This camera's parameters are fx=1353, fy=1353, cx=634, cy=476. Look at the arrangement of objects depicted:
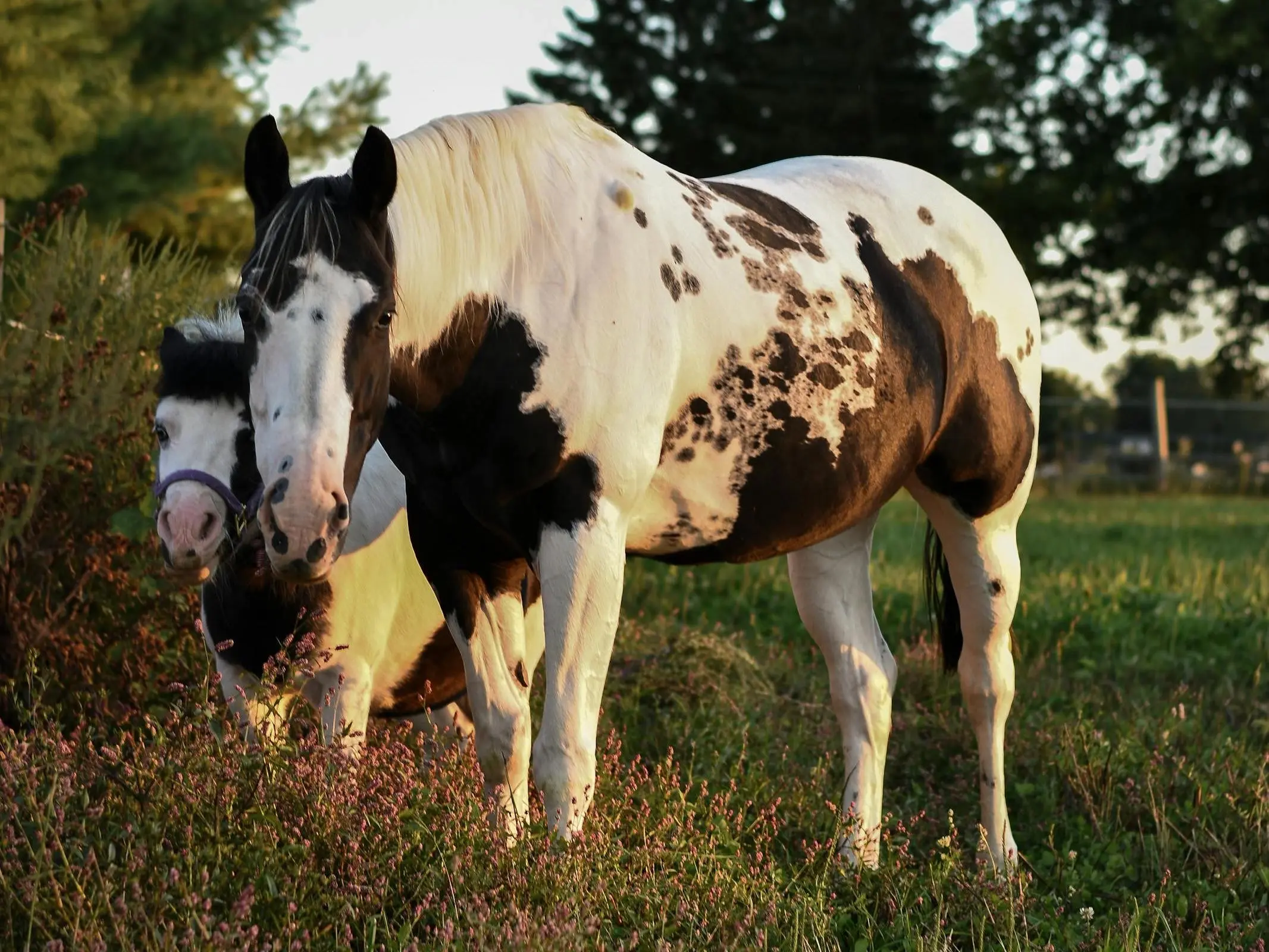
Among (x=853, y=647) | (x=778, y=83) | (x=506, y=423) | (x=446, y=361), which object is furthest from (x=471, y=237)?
(x=778, y=83)

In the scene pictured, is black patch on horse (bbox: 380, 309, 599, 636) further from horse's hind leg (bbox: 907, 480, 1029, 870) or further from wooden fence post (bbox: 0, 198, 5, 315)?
wooden fence post (bbox: 0, 198, 5, 315)

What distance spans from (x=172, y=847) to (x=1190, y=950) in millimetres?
2340

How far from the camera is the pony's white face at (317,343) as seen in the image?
2486 mm

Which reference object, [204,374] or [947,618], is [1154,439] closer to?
[947,618]

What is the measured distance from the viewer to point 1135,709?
546cm

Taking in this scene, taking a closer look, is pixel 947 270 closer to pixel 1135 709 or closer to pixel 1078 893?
pixel 1078 893

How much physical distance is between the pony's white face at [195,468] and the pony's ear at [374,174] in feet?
3.66

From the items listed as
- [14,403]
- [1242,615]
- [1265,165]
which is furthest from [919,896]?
[1265,165]

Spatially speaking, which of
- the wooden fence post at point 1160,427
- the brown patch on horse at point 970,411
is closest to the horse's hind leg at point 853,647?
the brown patch on horse at point 970,411

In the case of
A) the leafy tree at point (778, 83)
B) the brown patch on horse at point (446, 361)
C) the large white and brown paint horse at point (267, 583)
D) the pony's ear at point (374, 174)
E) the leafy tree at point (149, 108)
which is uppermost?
the leafy tree at point (778, 83)

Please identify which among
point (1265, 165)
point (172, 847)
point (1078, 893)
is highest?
point (1265, 165)

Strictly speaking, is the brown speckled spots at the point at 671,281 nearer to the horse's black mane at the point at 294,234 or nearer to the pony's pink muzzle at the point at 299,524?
the horse's black mane at the point at 294,234

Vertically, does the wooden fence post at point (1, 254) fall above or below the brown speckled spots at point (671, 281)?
above

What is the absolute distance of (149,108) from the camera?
15.3m
